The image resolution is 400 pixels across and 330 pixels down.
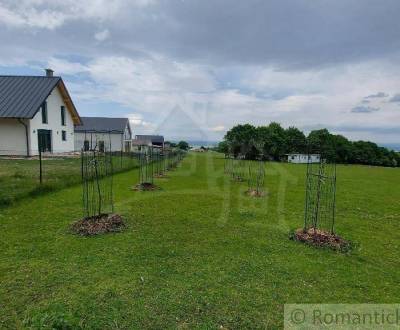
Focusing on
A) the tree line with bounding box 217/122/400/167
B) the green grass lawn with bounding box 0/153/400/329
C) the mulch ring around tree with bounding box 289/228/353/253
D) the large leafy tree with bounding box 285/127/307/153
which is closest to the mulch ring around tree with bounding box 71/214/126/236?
the green grass lawn with bounding box 0/153/400/329

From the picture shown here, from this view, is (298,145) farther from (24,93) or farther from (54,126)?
(24,93)

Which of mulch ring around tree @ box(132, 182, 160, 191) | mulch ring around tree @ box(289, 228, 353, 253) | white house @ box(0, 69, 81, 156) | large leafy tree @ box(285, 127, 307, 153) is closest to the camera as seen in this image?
mulch ring around tree @ box(289, 228, 353, 253)

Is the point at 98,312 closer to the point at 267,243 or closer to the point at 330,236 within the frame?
A: the point at 267,243

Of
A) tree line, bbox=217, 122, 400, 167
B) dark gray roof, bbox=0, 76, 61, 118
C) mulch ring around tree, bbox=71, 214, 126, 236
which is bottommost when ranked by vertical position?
mulch ring around tree, bbox=71, 214, 126, 236

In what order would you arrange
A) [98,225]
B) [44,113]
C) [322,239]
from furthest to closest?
[44,113]
[98,225]
[322,239]

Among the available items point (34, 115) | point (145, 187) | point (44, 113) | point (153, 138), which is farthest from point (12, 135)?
point (153, 138)

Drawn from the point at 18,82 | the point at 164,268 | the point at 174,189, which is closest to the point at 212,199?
the point at 174,189

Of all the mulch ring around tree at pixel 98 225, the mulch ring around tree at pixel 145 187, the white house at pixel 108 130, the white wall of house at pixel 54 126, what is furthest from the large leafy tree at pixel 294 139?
the mulch ring around tree at pixel 98 225

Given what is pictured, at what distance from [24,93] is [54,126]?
3.06m

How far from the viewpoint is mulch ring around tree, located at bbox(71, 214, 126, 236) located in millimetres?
5355

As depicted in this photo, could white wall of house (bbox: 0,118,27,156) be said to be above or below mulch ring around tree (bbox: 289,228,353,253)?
above

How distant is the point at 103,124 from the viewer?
38.6 m

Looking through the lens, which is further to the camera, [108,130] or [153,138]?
[153,138]

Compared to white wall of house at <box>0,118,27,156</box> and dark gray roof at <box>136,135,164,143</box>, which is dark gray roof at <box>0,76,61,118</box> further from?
dark gray roof at <box>136,135,164,143</box>
